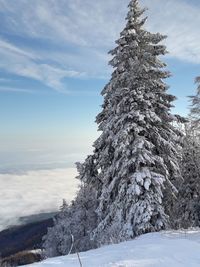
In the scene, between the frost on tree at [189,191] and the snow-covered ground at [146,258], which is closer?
the snow-covered ground at [146,258]

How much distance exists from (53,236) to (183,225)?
27588 millimetres

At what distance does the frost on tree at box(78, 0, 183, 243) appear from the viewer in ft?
63.6

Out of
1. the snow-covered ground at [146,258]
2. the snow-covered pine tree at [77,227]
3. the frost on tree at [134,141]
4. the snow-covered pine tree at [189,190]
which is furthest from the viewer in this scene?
the snow-covered pine tree at [77,227]

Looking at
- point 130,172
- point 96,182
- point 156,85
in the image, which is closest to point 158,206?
point 130,172

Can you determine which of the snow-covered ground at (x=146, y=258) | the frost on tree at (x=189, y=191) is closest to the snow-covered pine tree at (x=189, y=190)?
the frost on tree at (x=189, y=191)

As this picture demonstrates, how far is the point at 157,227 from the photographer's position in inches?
758

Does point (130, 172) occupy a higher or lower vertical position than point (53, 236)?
higher

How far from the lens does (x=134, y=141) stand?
19.8 m

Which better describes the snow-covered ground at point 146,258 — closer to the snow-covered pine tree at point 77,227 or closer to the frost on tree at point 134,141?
the frost on tree at point 134,141

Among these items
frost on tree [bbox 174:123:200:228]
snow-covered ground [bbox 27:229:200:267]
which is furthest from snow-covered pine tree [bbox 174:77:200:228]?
snow-covered ground [bbox 27:229:200:267]

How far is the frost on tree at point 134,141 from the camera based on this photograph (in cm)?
1939

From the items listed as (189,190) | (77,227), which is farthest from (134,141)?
(77,227)

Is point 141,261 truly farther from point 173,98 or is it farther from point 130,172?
point 173,98

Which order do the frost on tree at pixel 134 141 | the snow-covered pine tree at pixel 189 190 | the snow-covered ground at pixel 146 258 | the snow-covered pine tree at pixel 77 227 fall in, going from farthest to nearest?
the snow-covered pine tree at pixel 77 227, the snow-covered pine tree at pixel 189 190, the frost on tree at pixel 134 141, the snow-covered ground at pixel 146 258
